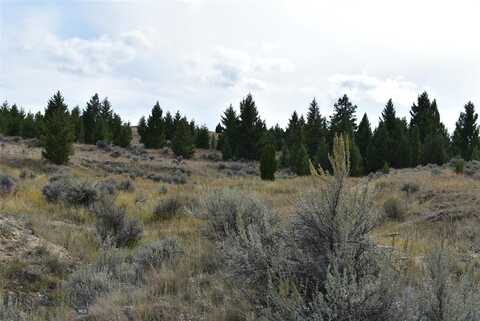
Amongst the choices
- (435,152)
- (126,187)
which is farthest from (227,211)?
(435,152)

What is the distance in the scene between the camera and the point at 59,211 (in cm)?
1102

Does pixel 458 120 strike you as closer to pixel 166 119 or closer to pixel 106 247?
pixel 166 119

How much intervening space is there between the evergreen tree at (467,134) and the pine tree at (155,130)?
108ft

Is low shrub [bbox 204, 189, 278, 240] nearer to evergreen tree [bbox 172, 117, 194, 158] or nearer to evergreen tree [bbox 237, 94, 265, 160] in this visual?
evergreen tree [bbox 172, 117, 194, 158]

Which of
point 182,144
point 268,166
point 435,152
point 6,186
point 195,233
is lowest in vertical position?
point 195,233

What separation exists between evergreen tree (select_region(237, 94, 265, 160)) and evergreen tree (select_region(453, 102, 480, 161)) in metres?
21.2

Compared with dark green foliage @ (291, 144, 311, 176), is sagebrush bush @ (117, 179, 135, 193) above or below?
below

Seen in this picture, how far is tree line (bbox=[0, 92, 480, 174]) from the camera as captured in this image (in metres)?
43.9

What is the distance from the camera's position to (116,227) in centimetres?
842

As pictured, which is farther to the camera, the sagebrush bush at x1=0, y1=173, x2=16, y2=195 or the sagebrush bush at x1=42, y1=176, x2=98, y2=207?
the sagebrush bush at x1=0, y1=173, x2=16, y2=195

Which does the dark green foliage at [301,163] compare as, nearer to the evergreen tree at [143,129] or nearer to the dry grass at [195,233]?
the dry grass at [195,233]

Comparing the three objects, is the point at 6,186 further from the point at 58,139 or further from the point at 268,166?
the point at 268,166

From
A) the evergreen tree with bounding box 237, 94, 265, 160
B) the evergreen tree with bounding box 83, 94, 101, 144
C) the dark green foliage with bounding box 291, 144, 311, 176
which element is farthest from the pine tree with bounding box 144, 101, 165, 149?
the dark green foliage with bounding box 291, 144, 311, 176

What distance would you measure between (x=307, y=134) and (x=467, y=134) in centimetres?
1713
